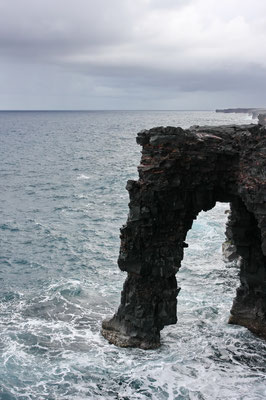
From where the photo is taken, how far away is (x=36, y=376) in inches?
1007

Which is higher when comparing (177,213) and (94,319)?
(177,213)

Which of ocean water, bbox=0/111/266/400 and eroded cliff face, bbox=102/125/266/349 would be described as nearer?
ocean water, bbox=0/111/266/400

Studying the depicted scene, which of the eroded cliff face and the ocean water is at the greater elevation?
the eroded cliff face

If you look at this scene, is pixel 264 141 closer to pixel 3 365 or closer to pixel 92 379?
pixel 92 379

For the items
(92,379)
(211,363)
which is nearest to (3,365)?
(92,379)

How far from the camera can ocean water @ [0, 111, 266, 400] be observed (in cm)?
2483

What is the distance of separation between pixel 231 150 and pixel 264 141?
1.89m

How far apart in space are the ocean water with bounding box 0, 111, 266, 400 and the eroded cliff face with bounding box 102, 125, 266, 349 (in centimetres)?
171

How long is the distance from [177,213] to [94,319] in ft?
34.1

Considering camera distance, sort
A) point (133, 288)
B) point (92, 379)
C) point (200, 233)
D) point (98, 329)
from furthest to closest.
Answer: point (200, 233)
point (98, 329)
point (133, 288)
point (92, 379)

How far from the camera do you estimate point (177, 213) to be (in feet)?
93.1

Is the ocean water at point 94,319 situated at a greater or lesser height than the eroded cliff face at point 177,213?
lesser

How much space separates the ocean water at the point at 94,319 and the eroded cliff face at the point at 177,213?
1.71m

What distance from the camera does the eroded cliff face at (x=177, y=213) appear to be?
26.0 m
